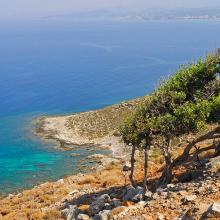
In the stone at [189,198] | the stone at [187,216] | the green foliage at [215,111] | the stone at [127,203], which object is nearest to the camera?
the stone at [187,216]

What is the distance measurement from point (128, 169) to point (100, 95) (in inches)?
3812

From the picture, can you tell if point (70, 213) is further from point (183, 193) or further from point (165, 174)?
point (183, 193)

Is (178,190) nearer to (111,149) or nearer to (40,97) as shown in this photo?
(111,149)

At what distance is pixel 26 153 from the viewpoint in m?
78.6

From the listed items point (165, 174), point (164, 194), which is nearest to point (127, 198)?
point (165, 174)

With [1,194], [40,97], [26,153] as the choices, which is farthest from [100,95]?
[1,194]

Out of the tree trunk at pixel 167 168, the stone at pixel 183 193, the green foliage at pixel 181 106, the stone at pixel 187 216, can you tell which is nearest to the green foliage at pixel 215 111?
the green foliage at pixel 181 106

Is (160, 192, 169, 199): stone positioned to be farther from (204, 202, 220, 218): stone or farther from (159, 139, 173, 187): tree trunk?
(204, 202, 220, 218): stone

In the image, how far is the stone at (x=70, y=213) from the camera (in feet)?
93.8

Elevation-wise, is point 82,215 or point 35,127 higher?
point 82,215

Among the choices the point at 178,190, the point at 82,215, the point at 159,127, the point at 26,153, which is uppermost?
the point at 159,127

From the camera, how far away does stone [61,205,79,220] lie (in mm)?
28575

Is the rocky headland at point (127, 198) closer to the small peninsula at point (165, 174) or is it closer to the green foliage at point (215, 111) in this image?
the small peninsula at point (165, 174)

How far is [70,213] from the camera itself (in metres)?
29.0
